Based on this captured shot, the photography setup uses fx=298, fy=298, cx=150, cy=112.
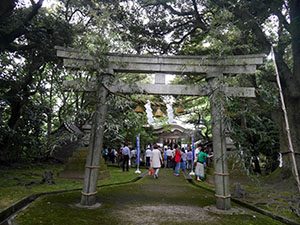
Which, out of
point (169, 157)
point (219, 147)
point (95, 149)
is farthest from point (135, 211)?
point (169, 157)

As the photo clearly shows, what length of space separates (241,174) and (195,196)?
390cm

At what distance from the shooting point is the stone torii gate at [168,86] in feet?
25.4

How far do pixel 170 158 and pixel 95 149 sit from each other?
13775 millimetres

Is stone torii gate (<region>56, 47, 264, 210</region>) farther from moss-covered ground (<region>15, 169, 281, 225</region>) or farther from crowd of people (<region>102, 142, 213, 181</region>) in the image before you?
crowd of people (<region>102, 142, 213, 181</region>)

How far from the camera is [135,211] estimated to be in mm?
7305

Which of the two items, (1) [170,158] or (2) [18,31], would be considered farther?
(1) [170,158]

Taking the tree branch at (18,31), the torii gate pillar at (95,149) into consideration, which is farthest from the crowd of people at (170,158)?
the tree branch at (18,31)

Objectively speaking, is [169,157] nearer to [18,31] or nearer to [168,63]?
[18,31]

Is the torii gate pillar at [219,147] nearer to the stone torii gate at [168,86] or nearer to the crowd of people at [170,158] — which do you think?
the stone torii gate at [168,86]

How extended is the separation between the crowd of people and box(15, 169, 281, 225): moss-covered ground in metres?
3.81

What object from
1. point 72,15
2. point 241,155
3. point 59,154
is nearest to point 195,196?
point 241,155

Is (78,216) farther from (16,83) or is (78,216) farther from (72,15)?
(72,15)

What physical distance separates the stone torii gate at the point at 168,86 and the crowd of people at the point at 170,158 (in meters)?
5.21

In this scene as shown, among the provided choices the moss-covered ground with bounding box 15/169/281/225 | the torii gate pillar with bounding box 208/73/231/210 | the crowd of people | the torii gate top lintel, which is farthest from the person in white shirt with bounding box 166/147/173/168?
the torii gate top lintel
